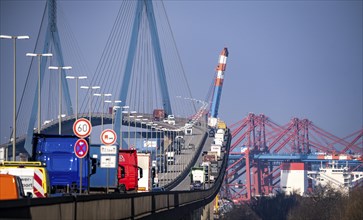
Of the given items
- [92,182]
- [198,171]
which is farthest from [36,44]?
[92,182]

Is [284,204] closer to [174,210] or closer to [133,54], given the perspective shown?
[133,54]

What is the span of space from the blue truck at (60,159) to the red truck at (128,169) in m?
10.8

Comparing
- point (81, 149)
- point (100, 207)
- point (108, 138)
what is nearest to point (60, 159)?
point (108, 138)

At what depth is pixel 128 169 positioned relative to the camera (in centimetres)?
5378

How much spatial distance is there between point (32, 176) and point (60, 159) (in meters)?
11.6

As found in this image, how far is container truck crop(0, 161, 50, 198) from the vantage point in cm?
2989

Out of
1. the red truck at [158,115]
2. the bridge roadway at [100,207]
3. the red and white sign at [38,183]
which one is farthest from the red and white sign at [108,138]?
the red truck at [158,115]

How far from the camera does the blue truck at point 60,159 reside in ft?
136

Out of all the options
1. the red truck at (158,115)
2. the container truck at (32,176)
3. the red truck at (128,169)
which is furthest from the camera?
the red truck at (158,115)

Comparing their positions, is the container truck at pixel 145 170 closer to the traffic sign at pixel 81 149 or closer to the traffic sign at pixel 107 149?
the traffic sign at pixel 107 149

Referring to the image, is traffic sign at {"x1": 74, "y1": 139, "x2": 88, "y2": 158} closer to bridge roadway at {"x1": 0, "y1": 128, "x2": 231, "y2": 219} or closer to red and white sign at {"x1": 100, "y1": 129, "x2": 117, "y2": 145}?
bridge roadway at {"x1": 0, "y1": 128, "x2": 231, "y2": 219}

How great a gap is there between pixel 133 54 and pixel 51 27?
9764mm

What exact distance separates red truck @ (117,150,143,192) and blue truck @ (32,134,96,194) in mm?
10804

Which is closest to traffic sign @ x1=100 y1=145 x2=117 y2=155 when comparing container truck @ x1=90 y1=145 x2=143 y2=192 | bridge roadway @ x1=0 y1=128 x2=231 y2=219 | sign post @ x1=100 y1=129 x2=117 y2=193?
sign post @ x1=100 y1=129 x2=117 y2=193
